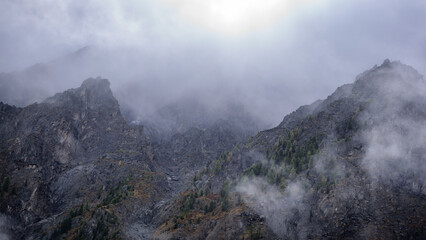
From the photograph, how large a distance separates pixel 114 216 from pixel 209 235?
64.7 m

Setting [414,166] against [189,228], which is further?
[189,228]

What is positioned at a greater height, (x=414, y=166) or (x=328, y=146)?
(x=328, y=146)

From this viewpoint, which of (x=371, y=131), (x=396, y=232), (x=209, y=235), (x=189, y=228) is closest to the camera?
(x=396, y=232)

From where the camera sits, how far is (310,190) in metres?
166

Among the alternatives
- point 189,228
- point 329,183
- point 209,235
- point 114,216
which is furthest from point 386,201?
point 114,216

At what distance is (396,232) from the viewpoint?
422 feet

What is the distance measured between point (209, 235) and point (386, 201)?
82.6 metres

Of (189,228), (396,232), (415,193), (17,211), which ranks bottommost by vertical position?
(396,232)

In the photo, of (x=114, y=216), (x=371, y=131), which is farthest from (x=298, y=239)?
(x=114, y=216)

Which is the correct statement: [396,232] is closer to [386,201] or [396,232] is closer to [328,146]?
[386,201]

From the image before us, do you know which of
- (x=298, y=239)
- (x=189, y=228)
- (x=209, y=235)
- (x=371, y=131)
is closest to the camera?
(x=298, y=239)

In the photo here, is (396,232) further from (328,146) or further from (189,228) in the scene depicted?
(189,228)

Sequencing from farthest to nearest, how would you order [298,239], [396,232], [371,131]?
[371,131]
[298,239]
[396,232]

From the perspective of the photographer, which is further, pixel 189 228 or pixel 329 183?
pixel 189 228
